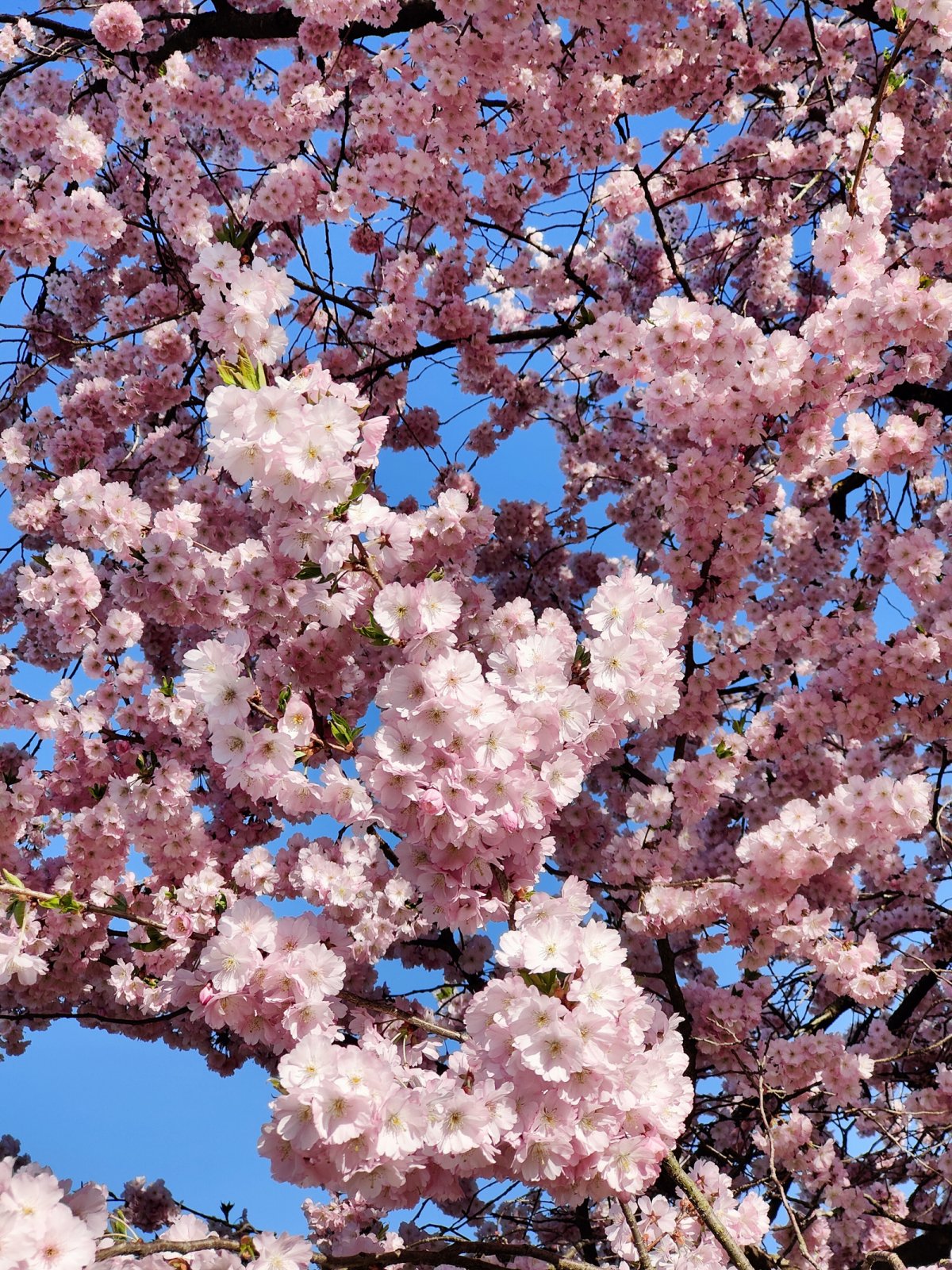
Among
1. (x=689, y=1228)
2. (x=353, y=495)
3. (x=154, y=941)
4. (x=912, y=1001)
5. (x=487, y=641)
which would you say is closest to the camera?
(x=353, y=495)

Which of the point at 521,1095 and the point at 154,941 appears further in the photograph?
the point at 154,941

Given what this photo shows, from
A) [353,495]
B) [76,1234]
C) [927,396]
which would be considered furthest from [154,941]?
[927,396]

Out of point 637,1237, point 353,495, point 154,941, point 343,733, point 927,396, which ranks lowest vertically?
point 637,1237

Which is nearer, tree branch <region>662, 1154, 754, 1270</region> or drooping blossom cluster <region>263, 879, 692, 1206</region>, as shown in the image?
drooping blossom cluster <region>263, 879, 692, 1206</region>

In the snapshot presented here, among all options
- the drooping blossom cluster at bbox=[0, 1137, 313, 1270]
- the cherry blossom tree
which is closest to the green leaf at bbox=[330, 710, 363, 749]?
the cherry blossom tree

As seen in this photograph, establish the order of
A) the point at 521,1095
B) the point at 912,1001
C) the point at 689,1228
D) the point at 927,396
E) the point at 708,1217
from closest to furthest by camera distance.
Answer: the point at 521,1095
the point at 708,1217
the point at 689,1228
the point at 912,1001
the point at 927,396

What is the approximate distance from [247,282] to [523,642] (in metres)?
1.35

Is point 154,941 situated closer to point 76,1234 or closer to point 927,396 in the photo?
point 76,1234

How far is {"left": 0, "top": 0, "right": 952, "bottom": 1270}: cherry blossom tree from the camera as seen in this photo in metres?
2.51

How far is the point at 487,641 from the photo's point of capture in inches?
168

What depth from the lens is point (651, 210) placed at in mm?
5867

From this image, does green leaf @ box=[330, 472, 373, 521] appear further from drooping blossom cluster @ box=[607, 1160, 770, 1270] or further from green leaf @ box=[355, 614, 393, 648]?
drooping blossom cluster @ box=[607, 1160, 770, 1270]

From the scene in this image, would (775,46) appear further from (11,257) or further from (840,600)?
(11,257)

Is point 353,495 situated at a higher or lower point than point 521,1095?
higher
